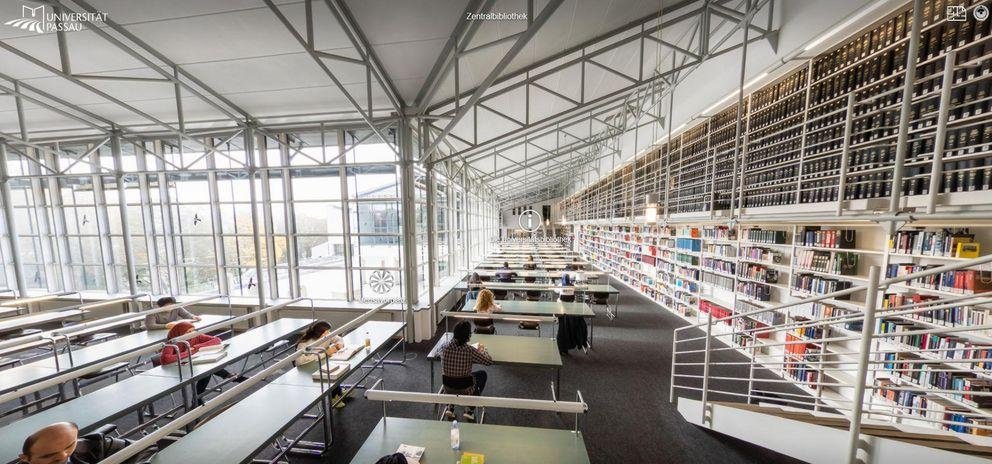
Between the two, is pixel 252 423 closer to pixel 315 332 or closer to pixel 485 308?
pixel 315 332

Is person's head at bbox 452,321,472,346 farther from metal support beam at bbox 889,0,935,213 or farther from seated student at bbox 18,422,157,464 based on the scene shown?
metal support beam at bbox 889,0,935,213

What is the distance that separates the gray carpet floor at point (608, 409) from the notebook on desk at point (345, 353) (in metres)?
0.87

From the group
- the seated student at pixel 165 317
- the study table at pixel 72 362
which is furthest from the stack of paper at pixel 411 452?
the seated student at pixel 165 317

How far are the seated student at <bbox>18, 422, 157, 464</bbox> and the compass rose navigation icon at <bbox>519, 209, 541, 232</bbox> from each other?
2523 centimetres

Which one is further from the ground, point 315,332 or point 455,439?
point 315,332

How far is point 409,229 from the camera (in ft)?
20.3

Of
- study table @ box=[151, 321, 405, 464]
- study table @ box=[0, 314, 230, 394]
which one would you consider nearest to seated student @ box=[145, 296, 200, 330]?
study table @ box=[0, 314, 230, 394]

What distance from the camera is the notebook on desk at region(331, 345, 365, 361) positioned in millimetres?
3549

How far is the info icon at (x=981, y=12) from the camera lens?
2404 mm

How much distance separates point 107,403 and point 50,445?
43.2 inches

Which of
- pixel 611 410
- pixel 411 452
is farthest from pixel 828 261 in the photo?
pixel 411 452

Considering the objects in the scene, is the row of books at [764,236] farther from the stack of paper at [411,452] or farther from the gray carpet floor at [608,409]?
the stack of paper at [411,452]

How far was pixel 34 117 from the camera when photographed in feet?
21.0

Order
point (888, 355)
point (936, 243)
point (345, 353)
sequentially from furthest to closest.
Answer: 1. point (345, 353)
2. point (888, 355)
3. point (936, 243)
